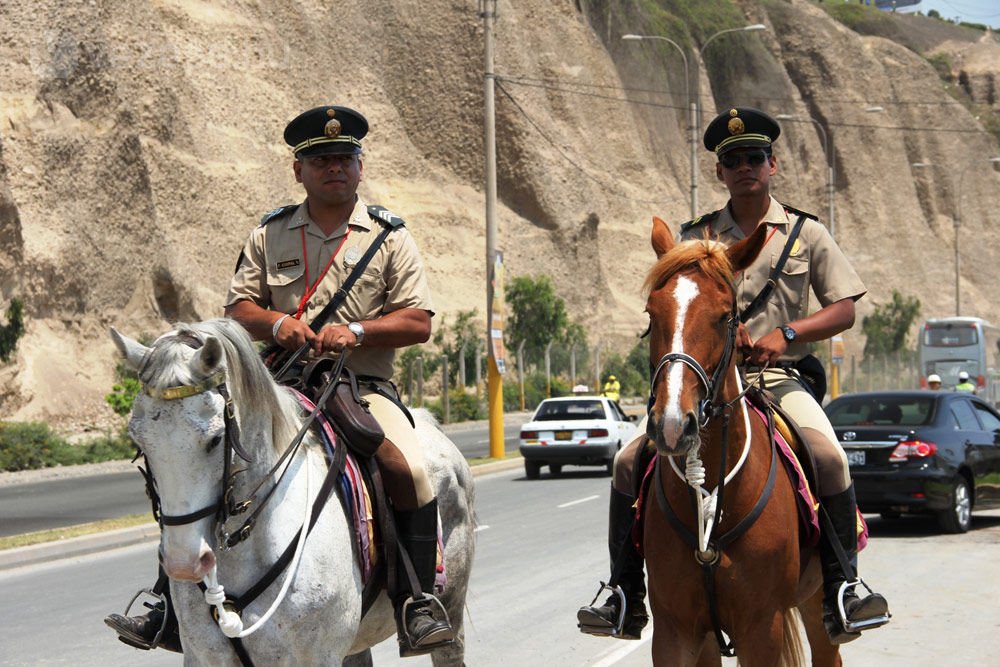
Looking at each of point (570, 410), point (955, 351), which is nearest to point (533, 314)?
point (955, 351)

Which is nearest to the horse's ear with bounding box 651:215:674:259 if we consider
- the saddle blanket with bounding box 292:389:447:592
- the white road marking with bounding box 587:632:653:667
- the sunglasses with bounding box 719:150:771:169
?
the sunglasses with bounding box 719:150:771:169

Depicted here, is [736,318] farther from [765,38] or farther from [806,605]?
[765,38]

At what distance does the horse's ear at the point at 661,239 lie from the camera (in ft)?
19.5

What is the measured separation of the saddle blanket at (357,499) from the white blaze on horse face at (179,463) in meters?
1.09

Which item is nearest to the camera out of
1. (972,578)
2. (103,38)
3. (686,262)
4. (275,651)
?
(275,651)

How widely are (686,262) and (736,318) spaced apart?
1.07ft

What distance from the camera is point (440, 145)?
71.1 meters

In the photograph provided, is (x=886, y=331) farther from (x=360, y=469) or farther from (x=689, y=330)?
(x=689, y=330)

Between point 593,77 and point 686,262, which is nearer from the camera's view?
point 686,262

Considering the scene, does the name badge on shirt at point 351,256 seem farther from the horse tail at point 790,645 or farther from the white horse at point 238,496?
the horse tail at point 790,645

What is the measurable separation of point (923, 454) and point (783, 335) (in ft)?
35.2

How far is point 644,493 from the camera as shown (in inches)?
250

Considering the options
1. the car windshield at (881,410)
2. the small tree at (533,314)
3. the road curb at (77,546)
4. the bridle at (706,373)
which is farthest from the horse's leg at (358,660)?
the small tree at (533,314)

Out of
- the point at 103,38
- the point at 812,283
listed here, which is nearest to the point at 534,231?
the point at 103,38
